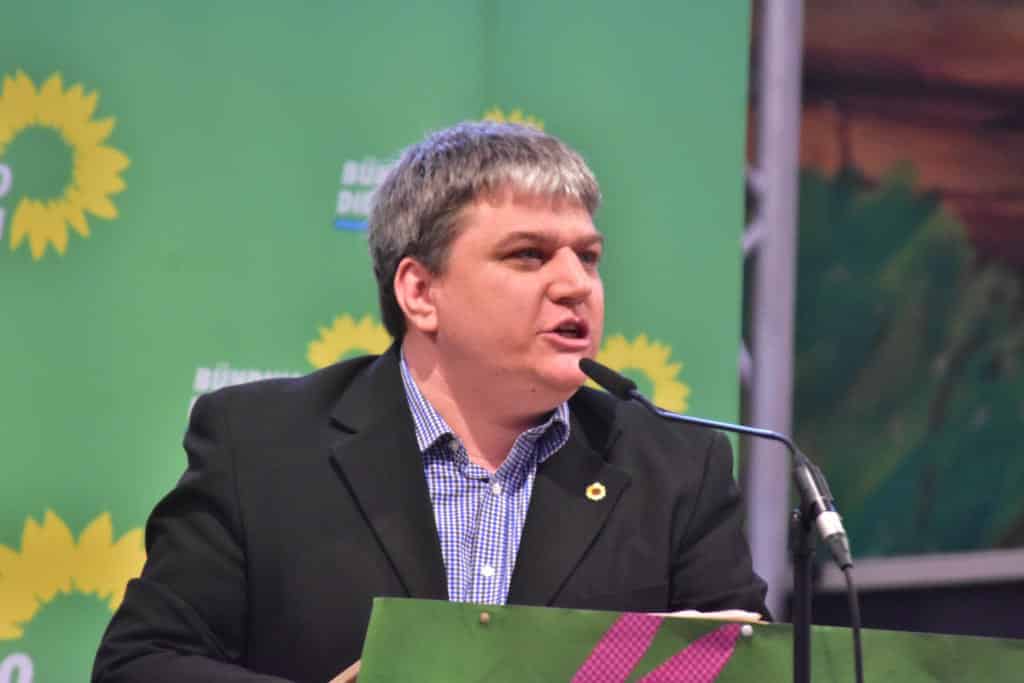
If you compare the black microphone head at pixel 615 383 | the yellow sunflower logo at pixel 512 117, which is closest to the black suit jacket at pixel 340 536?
the black microphone head at pixel 615 383

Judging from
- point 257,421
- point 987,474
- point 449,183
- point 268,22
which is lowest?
point 987,474

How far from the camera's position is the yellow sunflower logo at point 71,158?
3.01 m

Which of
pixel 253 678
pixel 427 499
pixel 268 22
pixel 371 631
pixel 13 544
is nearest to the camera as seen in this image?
pixel 371 631

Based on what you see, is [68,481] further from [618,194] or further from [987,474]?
[987,474]

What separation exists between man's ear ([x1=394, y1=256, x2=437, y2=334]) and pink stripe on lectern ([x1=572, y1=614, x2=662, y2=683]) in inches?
35.9

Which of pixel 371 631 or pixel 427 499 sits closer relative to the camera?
pixel 371 631

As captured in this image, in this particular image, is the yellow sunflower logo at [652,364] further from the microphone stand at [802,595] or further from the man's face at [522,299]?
the microphone stand at [802,595]

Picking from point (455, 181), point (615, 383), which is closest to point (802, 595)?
point (615, 383)

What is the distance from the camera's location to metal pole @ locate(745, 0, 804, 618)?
3.82 metres

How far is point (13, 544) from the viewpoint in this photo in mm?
2975

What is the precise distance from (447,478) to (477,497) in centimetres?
6

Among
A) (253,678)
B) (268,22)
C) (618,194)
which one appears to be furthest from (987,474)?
(253,678)

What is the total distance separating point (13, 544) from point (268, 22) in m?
1.22

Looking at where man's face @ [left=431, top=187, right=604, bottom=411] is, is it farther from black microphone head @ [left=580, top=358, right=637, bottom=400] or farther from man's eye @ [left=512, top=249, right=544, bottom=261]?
black microphone head @ [left=580, top=358, right=637, bottom=400]
